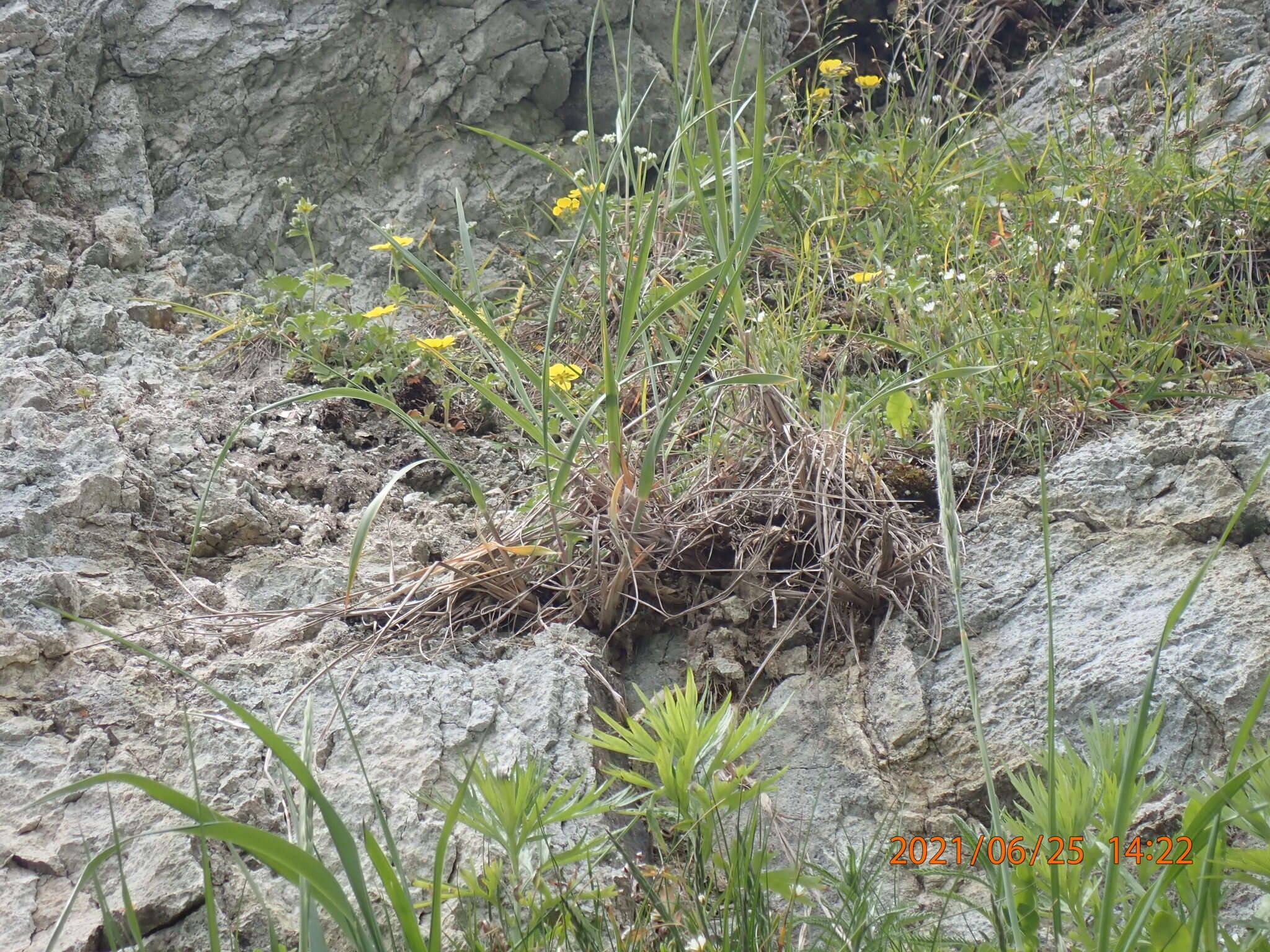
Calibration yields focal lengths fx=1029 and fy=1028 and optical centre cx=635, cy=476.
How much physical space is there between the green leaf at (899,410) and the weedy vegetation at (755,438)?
0.25ft

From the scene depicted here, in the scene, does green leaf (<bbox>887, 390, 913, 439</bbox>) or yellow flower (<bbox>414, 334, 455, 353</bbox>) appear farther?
yellow flower (<bbox>414, 334, 455, 353</bbox>)

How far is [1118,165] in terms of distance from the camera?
2.95 metres

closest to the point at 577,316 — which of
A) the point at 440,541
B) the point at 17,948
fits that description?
the point at 440,541

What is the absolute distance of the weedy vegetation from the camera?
103cm

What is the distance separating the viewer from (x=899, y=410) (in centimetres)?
202

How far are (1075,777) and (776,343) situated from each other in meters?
1.54

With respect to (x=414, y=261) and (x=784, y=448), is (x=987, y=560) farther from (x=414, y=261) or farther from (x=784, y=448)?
(x=414, y=261)

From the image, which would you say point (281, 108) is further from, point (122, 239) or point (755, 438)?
point (755, 438)

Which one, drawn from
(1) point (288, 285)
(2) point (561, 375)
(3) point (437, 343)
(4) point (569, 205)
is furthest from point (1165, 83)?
(1) point (288, 285)

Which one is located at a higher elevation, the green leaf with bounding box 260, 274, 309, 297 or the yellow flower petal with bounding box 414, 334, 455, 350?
the green leaf with bounding box 260, 274, 309, 297

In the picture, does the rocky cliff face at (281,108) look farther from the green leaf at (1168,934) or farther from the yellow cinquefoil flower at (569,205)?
the green leaf at (1168,934)

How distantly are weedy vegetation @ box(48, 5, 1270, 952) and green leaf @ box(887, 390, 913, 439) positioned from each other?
0.08 meters

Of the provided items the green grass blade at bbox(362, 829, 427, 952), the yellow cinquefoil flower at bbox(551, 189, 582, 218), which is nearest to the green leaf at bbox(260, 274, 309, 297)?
the yellow cinquefoil flower at bbox(551, 189, 582, 218)

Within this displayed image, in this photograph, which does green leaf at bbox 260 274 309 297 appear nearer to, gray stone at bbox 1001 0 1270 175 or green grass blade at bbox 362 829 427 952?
→ green grass blade at bbox 362 829 427 952
